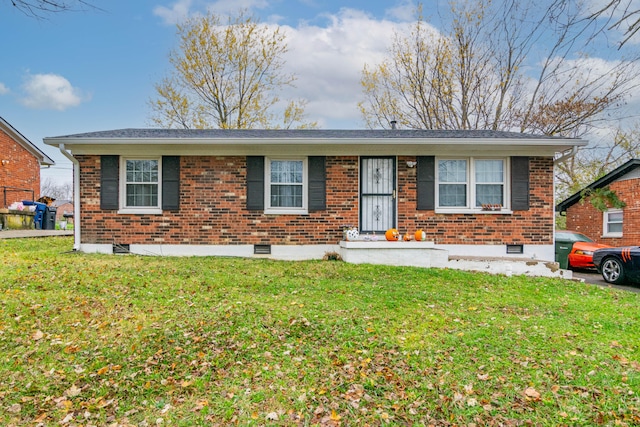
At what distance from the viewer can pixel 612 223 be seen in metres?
14.4

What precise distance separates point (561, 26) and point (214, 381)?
448cm

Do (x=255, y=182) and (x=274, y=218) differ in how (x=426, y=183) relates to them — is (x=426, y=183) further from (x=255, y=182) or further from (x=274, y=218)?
(x=255, y=182)

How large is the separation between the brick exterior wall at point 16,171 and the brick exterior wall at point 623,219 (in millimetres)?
24962

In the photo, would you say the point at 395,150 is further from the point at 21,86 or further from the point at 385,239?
the point at 21,86

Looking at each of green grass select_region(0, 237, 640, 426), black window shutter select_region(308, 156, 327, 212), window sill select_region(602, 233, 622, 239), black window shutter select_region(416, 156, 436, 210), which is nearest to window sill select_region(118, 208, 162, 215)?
green grass select_region(0, 237, 640, 426)

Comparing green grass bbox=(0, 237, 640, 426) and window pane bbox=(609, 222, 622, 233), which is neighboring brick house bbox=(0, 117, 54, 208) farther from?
window pane bbox=(609, 222, 622, 233)

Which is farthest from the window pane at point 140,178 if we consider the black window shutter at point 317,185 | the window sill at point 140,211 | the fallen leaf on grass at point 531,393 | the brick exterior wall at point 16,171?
the brick exterior wall at point 16,171

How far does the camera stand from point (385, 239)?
9086 mm

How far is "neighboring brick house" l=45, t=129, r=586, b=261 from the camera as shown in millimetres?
9156

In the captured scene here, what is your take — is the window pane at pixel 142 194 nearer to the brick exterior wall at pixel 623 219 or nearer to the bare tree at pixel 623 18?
the bare tree at pixel 623 18

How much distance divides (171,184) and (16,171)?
623 inches

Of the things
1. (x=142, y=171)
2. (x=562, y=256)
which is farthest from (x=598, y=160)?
(x=142, y=171)

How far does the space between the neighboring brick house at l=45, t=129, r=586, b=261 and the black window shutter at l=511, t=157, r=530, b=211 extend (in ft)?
0.08

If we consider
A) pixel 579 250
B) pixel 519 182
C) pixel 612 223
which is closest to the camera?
pixel 519 182
